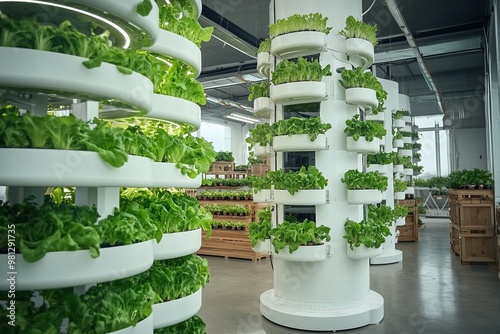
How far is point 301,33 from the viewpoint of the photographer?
4.58 metres

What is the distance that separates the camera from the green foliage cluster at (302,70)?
15.0ft

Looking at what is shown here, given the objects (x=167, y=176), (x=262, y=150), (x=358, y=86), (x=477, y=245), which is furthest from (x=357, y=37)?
(x=477, y=245)

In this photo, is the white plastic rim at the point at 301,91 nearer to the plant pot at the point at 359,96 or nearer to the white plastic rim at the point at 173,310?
the plant pot at the point at 359,96

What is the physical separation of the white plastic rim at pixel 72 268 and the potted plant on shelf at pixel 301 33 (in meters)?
3.26

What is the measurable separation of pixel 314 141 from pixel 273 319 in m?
2.06

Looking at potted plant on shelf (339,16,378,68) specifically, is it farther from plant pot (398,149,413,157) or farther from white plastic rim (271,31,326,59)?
plant pot (398,149,413,157)

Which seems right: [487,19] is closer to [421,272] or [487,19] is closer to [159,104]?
[421,272]

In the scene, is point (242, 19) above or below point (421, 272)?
above

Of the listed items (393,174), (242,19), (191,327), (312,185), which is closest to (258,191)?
(312,185)

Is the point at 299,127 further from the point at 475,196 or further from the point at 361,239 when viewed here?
the point at 475,196

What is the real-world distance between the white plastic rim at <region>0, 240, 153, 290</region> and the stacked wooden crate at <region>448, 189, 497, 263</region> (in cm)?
715

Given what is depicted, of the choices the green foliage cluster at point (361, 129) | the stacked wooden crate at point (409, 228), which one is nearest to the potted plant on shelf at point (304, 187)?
the green foliage cluster at point (361, 129)

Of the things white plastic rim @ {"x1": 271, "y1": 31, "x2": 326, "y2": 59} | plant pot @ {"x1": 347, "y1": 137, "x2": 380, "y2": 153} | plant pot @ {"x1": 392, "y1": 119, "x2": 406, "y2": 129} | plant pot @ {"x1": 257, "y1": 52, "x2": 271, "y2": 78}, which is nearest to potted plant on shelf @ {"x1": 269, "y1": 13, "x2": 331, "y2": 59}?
→ white plastic rim @ {"x1": 271, "y1": 31, "x2": 326, "y2": 59}

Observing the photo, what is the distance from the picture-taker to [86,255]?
1.91 metres
